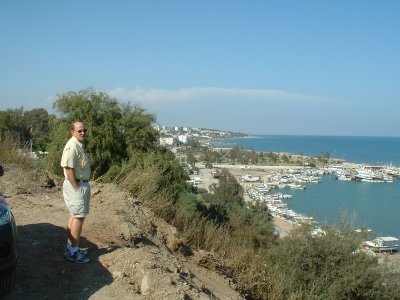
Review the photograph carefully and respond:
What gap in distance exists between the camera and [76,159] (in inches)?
204

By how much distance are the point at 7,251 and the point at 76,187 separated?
4.39 feet

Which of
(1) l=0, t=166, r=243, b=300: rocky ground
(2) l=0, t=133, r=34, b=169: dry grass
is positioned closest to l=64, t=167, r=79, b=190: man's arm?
(1) l=0, t=166, r=243, b=300: rocky ground

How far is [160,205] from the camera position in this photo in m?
9.20

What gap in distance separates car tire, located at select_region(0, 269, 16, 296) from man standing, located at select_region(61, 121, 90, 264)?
3.76ft

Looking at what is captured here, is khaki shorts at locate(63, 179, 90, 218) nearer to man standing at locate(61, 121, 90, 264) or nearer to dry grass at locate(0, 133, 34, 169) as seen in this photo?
man standing at locate(61, 121, 90, 264)

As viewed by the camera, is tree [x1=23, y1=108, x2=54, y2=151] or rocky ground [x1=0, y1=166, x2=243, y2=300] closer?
rocky ground [x1=0, y1=166, x2=243, y2=300]

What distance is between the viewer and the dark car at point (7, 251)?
392cm

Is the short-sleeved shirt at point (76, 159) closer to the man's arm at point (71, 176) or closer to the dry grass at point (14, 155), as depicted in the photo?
the man's arm at point (71, 176)

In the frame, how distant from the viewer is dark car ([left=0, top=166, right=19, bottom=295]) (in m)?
3.92

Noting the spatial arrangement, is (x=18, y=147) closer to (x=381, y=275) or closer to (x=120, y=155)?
(x=120, y=155)

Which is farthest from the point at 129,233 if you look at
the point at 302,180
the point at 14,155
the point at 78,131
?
the point at 302,180

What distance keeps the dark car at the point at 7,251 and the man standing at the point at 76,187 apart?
107cm

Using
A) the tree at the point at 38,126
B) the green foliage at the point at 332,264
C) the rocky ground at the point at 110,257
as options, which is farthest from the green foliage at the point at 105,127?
the rocky ground at the point at 110,257

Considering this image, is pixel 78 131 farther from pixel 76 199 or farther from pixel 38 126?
pixel 38 126
